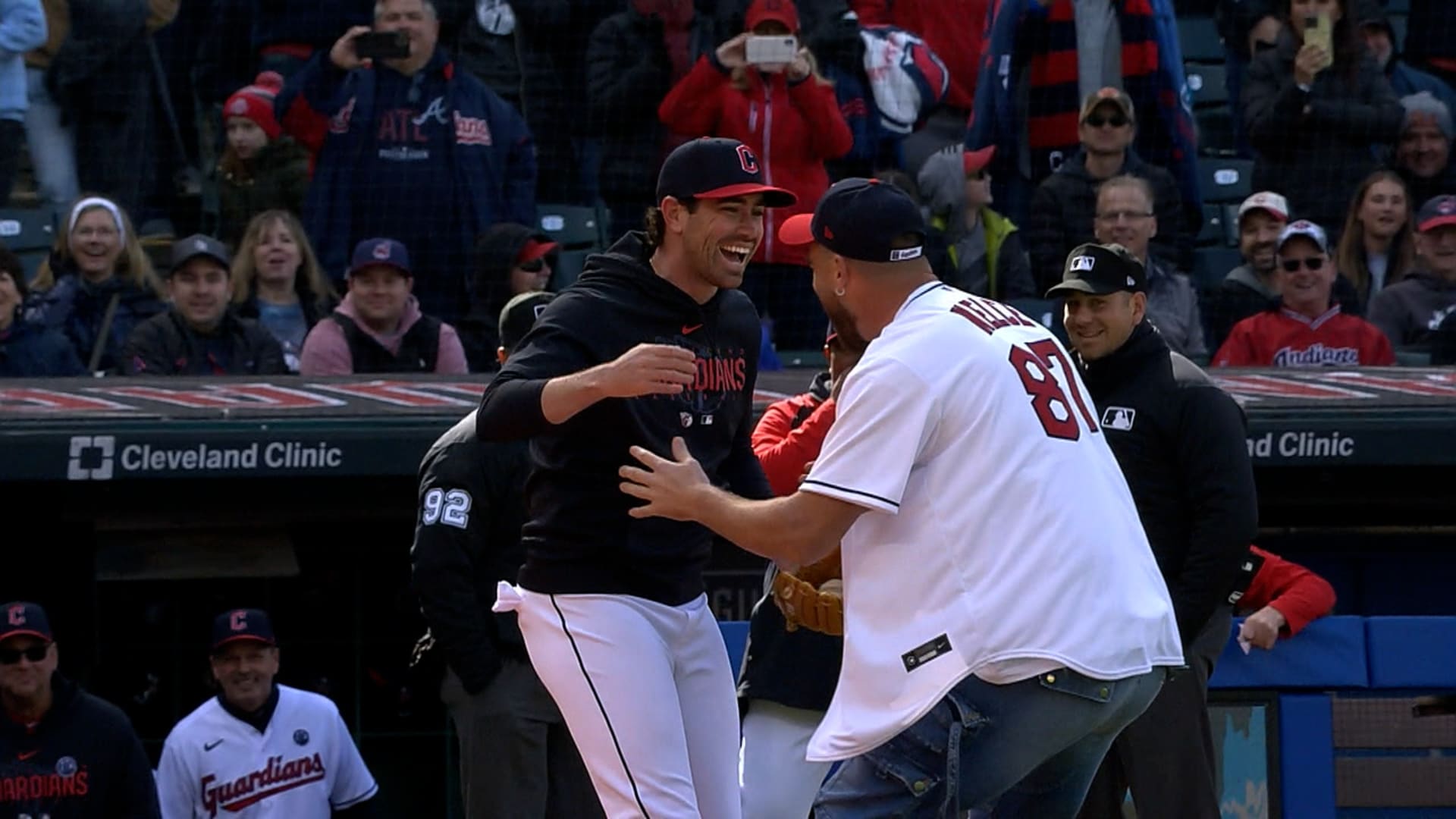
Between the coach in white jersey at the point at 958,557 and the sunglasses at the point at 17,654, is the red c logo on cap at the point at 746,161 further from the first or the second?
the sunglasses at the point at 17,654

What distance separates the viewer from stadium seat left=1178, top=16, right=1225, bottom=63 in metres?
9.93

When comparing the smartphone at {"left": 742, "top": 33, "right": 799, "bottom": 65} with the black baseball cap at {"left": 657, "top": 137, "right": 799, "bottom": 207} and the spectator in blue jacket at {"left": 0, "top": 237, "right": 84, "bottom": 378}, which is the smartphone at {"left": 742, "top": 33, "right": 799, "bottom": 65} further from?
the black baseball cap at {"left": 657, "top": 137, "right": 799, "bottom": 207}

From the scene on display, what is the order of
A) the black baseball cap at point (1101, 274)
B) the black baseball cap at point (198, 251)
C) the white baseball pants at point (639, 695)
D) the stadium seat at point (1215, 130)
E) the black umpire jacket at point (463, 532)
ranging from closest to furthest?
the white baseball pants at point (639, 695) → the black baseball cap at point (1101, 274) → the black umpire jacket at point (463, 532) → the black baseball cap at point (198, 251) → the stadium seat at point (1215, 130)

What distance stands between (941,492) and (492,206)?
496 centimetres

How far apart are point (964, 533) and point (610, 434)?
2.61ft

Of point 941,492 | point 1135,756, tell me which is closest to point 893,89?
point 1135,756

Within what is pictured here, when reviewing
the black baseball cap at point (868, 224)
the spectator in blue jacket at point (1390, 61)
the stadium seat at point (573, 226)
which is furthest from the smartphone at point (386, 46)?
the black baseball cap at point (868, 224)

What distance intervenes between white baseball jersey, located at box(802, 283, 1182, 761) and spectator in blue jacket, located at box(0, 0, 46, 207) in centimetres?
560

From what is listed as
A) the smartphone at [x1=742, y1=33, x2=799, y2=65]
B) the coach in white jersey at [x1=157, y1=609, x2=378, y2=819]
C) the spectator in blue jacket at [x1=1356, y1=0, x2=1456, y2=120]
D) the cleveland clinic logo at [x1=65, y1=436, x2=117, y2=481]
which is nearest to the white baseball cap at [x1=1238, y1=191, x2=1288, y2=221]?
the spectator in blue jacket at [x1=1356, y1=0, x2=1456, y2=120]

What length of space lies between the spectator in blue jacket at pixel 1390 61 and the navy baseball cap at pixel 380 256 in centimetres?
414

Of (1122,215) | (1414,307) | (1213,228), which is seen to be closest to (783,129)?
(1122,215)

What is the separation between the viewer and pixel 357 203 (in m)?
8.13

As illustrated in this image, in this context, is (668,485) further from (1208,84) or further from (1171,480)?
(1208,84)

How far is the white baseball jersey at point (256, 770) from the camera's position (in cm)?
654
